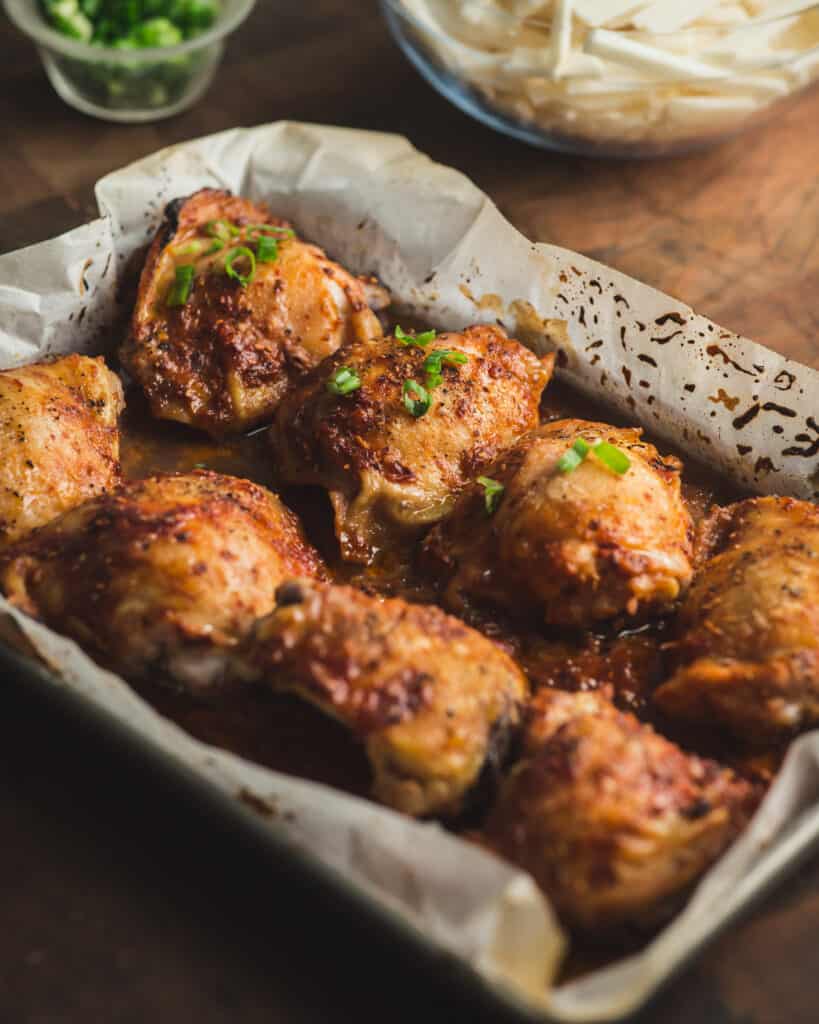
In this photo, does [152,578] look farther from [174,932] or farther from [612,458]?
[612,458]

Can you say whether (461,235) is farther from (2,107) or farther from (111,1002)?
(111,1002)

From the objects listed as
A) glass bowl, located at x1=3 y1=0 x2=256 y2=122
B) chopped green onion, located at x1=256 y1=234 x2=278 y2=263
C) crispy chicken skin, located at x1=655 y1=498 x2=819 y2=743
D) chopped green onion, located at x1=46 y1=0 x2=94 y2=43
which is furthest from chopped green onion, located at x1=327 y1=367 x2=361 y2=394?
chopped green onion, located at x1=46 y1=0 x2=94 y2=43

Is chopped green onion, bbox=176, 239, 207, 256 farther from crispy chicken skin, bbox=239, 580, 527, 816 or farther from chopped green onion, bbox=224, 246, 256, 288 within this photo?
crispy chicken skin, bbox=239, 580, 527, 816

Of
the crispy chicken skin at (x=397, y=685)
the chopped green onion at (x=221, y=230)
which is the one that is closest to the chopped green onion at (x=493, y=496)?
the crispy chicken skin at (x=397, y=685)

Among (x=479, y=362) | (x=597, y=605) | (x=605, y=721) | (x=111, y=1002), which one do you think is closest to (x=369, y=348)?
(x=479, y=362)

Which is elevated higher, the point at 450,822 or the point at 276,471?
the point at 450,822
